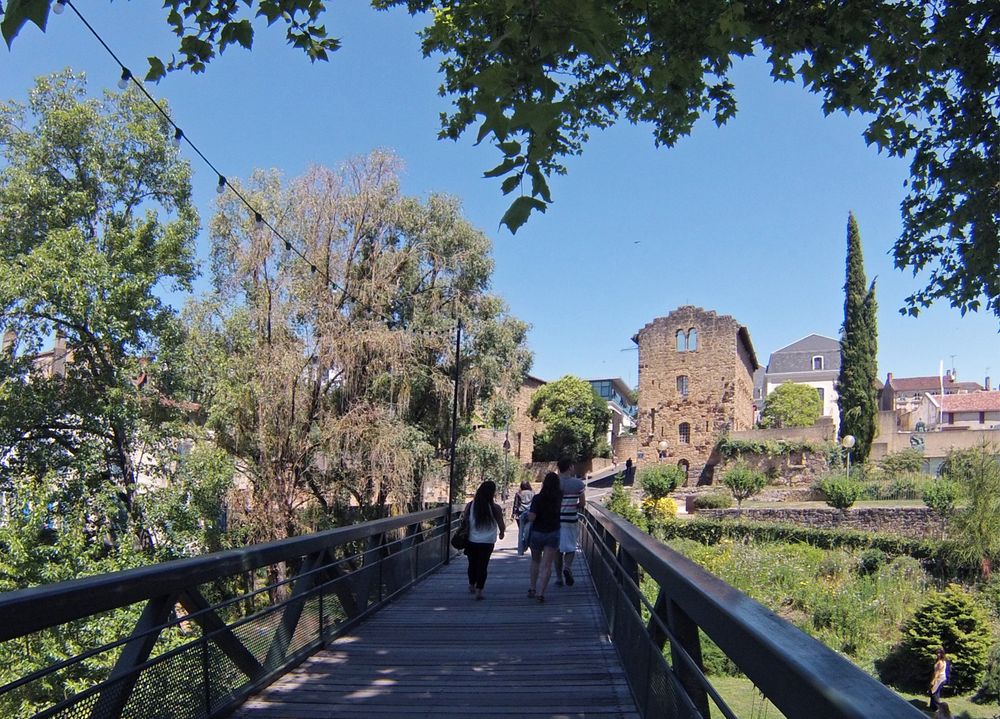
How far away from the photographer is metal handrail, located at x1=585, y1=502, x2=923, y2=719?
4.88 feet

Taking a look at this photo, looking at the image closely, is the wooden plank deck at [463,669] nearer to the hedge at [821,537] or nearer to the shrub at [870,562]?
the shrub at [870,562]

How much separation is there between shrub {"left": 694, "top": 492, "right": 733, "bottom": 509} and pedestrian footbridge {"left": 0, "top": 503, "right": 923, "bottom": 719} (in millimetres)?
28816

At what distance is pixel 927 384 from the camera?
343 ft

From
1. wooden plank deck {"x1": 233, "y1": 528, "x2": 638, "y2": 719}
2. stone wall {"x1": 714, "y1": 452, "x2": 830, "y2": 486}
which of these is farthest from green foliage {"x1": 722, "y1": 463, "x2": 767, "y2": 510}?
wooden plank deck {"x1": 233, "y1": 528, "x2": 638, "y2": 719}

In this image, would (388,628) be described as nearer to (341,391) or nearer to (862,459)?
(341,391)

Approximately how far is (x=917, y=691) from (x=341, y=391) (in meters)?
14.1

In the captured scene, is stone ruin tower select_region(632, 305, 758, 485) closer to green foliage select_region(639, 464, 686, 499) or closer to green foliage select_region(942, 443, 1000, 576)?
green foliage select_region(639, 464, 686, 499)

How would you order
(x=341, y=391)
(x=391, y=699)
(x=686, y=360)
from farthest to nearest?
1. (x=686, y=360)
2. (x=341, y=391)
3. (x=391, y=699)

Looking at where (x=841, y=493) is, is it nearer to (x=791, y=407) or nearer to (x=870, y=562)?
(x=870, y=562)

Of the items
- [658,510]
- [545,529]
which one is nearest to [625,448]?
[658,510]

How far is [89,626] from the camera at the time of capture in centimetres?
1293

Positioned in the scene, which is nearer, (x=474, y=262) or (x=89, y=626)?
(x=89, y=626)

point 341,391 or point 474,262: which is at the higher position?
point 474,262

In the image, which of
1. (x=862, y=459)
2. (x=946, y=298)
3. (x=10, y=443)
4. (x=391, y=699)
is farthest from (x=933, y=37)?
(x=862, y=459)
